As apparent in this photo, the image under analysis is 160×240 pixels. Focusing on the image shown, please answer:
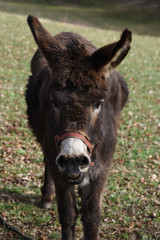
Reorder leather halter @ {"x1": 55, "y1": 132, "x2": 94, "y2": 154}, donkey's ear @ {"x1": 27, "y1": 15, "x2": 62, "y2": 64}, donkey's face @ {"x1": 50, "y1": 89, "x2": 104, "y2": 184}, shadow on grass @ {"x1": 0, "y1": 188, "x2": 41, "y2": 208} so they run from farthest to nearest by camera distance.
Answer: shadow on grass @ {"x1": 0, "y1": 188, "x2": 41, "y2": 208}
donkey's ear @ {"x1": 27, "y1": 15, "x2": 62, "y2": 64}
leather halter @ {"x1": 55, "y1": 132, "x2": 94, "y2": 154}
donkey's face @ {"x1": 50, "y1": 89, "x2": 104, "y2": 184}

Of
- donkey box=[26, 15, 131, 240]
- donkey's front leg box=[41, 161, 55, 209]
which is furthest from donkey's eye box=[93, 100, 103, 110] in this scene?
donkey's front leg box=[41, 161, 55, 209]

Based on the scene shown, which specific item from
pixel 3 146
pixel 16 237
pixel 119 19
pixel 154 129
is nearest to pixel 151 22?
pixel 119 19

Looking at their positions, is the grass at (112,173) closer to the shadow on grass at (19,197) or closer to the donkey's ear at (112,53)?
the shadow on grass at (19,197)

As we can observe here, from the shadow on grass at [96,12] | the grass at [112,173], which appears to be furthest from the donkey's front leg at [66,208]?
the shadow on grass at [96,12]

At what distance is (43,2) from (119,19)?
11.9 m

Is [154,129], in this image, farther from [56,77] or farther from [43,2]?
[43,2]

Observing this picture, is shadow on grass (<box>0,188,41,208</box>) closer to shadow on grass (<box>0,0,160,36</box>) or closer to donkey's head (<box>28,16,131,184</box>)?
donkey's head (<box>28,16,131,184</box>)

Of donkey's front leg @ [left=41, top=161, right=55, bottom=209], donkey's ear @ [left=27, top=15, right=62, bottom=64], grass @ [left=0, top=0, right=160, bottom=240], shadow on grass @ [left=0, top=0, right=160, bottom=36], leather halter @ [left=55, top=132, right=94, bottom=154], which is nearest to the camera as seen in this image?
leather halter @ [left=55, top=132, right=94, bottom=154]

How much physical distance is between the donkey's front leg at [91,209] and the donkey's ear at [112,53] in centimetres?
145

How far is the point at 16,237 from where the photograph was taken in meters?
4.32

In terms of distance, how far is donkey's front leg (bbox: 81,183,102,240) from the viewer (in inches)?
153

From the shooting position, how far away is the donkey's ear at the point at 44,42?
3256mm

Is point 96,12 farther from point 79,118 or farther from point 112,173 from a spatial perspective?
point 79,118

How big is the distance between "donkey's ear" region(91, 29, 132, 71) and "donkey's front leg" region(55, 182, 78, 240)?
1512 millimetres
